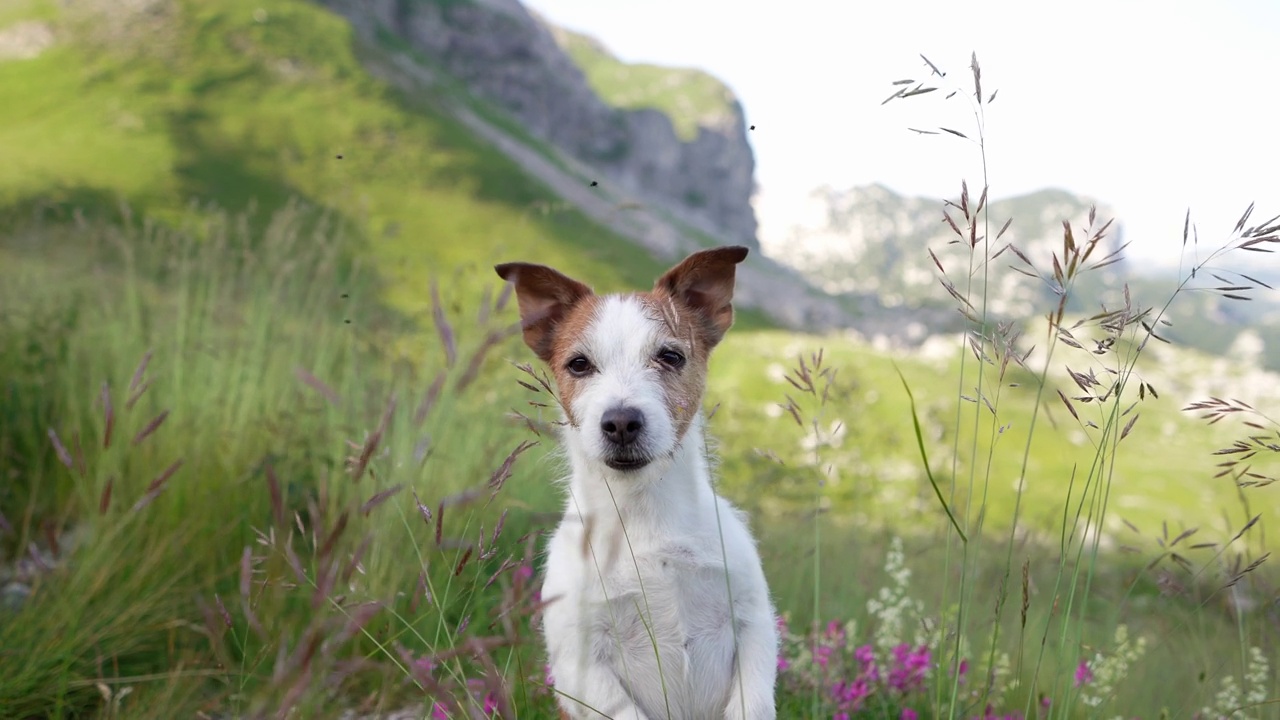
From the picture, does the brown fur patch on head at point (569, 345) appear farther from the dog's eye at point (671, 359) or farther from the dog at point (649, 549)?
the dog's eye at point (671, 359)

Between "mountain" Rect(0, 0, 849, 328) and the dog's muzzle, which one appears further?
"mountain" Rect(0, 0, 849, 328)

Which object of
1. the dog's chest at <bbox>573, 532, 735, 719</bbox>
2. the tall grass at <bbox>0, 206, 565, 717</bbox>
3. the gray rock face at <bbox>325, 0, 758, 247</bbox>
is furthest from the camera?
the gray rock face at <bbox>325, 0, 758, 247</bbox>

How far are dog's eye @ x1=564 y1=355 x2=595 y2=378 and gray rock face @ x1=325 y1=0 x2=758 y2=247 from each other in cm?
8968

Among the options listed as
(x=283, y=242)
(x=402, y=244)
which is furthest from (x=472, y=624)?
(x=402, y=244)

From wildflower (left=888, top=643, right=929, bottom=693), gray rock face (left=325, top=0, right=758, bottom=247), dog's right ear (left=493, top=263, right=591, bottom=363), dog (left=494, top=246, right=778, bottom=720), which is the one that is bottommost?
wildflower (left=888, top=643, right=929, bottom=693)

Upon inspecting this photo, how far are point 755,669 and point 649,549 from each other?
63 centimetres

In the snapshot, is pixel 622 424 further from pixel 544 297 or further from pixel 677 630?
pixel 544 297

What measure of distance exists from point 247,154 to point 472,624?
5320 centimetres

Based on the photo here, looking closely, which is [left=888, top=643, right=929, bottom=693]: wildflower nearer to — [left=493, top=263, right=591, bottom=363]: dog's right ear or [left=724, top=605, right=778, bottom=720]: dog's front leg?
[left=724, top=605, right=778, bottom=720]: dog's front leg

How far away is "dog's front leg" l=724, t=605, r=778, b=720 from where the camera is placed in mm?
3033

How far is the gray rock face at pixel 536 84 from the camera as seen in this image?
356 ft

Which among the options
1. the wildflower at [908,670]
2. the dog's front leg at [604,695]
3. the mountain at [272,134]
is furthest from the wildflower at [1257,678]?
the mountain at [272,134]

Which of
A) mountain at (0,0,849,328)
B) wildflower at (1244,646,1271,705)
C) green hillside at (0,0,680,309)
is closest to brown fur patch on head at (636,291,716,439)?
wildflower at (1244,646,1271,705)

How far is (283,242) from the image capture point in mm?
7223
